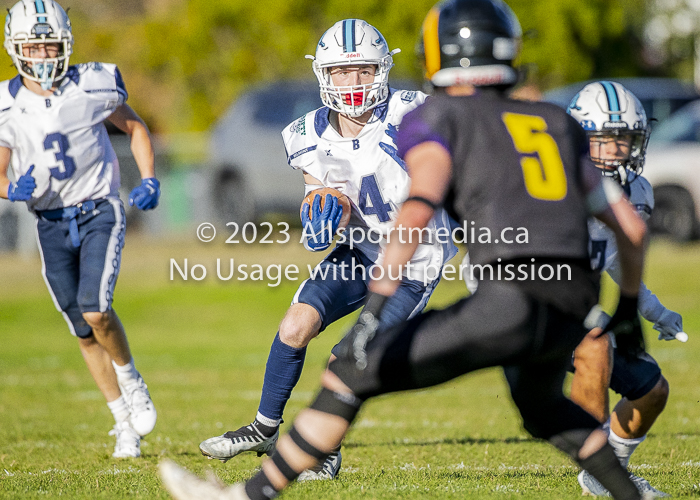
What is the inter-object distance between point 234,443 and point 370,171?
126 cm

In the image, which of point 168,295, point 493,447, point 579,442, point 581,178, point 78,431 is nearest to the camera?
point 581,178

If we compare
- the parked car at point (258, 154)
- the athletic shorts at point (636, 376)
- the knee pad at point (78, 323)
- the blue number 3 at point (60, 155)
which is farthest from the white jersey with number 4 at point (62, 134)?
the parked car at point (258, 154)

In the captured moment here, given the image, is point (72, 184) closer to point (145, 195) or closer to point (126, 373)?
point (145, 195)

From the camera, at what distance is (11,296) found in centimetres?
1266

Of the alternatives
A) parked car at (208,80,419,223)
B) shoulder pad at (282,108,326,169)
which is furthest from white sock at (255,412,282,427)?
parked car at (208,80,419,223)

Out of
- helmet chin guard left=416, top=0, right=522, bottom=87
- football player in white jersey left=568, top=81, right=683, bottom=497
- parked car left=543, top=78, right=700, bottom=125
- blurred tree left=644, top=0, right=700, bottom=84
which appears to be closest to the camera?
helmet chin guard left=416, top=0, right=522, bottom=87

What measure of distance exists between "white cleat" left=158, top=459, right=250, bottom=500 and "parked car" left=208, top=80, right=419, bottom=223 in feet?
31.7

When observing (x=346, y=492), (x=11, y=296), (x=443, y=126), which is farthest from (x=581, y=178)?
(x=11, y=296)

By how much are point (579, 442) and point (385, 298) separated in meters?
0.90

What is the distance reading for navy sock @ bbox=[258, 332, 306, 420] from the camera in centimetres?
397

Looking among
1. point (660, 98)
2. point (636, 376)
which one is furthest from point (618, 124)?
point (660, 98)

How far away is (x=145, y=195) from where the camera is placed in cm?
464

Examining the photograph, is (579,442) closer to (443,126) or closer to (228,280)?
(443,126)

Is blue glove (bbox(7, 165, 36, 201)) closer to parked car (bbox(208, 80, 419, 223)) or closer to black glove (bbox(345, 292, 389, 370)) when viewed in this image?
black glove (bbox(345, 292, 389, 370))
